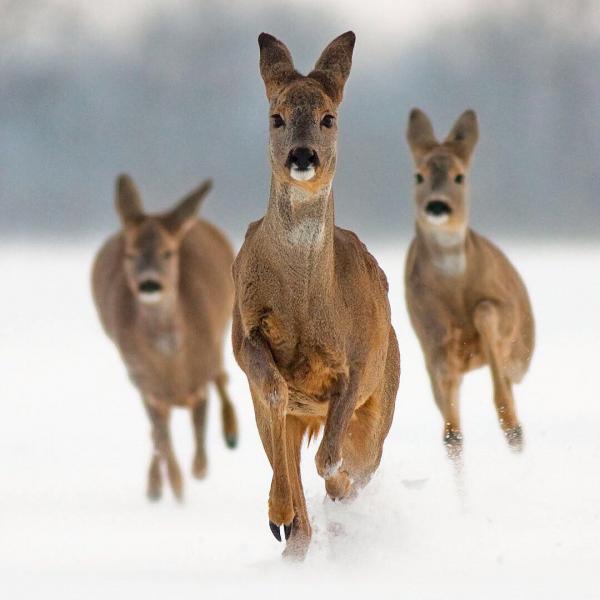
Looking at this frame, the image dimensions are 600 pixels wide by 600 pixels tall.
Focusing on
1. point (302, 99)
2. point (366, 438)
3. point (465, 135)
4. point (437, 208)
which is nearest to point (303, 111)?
point (302, 99)

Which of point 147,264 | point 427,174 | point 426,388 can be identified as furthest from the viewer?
point 426,388

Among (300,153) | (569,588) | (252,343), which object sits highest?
(300,153)

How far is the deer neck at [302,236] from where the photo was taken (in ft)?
19.7

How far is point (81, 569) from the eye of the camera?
23.1ft

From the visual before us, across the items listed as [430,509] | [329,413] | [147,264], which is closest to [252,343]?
[329,413]

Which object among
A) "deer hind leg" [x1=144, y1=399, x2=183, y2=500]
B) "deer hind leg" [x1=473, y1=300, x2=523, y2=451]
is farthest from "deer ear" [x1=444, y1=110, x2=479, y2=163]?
"deer hind leg" [x1=144, y1=399, x2=183, y2=500]

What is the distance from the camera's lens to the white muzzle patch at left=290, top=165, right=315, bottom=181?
5.68 meters

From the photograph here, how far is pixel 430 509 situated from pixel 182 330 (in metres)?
4.06

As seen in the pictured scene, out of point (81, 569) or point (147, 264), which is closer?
point (81, 569)

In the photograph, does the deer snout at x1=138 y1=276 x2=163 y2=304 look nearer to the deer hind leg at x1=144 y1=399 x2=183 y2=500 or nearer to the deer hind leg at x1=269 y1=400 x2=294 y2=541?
the deer hind leg at x1=144 y1=399 x2=183 y2=500

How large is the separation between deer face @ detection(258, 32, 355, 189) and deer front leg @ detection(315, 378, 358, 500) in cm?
83

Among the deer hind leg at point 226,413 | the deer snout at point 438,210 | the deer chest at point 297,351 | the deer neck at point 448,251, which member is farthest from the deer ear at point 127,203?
the deer chest at point 297,351

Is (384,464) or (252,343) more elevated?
(252,343)

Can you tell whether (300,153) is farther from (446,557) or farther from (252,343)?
(446,557)
